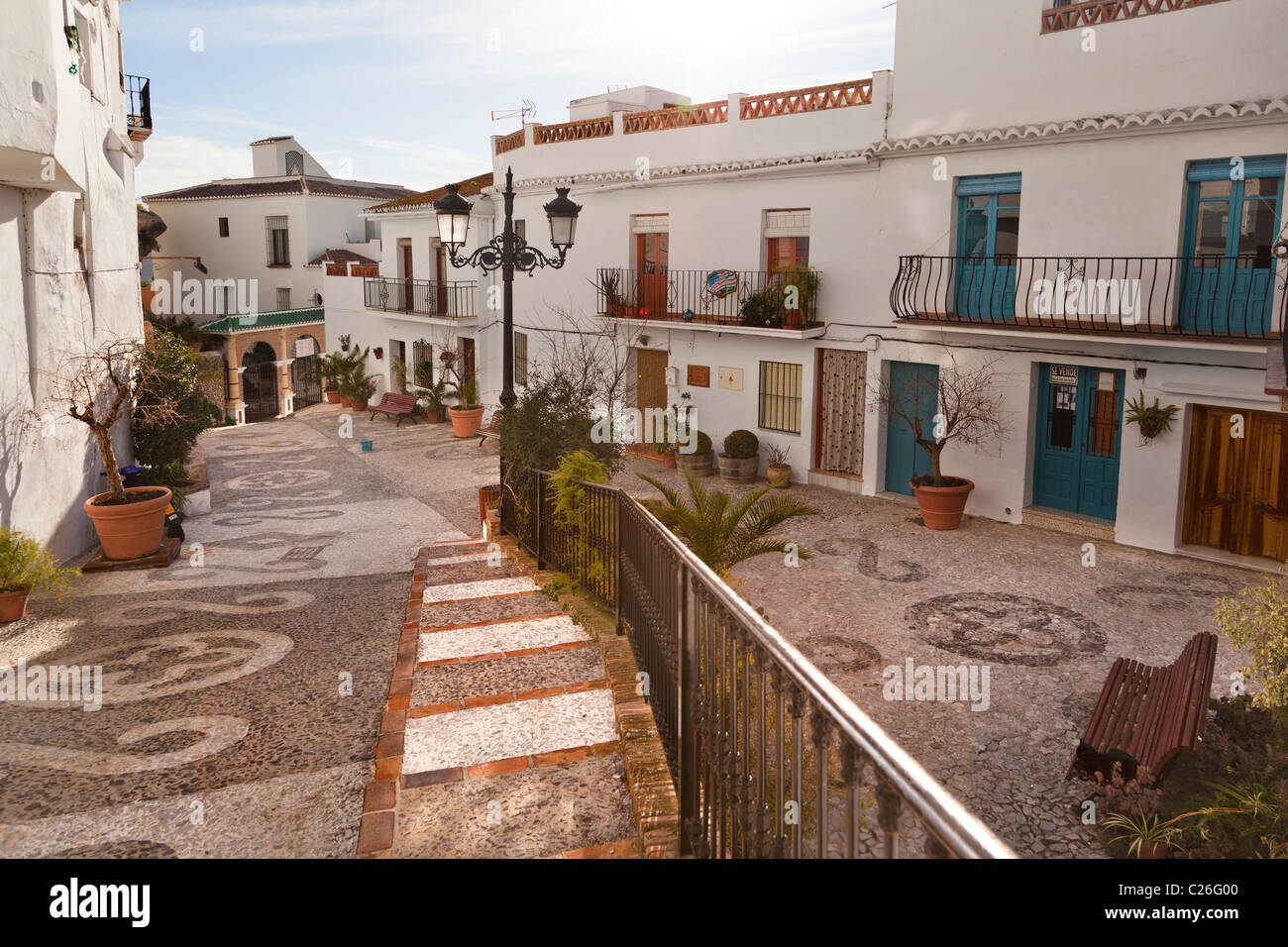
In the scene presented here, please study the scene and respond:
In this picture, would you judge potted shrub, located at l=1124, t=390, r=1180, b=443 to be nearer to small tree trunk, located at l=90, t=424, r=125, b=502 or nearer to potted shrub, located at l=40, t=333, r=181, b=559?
potted shrub, located at l=40, t=333, r=181, b=559

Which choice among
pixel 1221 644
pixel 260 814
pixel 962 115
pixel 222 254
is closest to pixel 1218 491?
pixel 1221 644

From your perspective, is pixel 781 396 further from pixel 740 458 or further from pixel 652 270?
pixel 652 270

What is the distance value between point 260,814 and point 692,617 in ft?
9.01

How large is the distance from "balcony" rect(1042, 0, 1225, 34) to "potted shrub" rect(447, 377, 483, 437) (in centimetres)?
1458

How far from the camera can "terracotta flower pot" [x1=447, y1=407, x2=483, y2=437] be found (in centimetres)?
2312

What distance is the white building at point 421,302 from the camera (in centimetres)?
2547

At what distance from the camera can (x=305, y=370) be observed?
36875 mm

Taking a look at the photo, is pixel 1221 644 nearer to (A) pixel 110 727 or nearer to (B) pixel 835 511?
(B) pixel 835 511

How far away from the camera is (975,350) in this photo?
14945 mm

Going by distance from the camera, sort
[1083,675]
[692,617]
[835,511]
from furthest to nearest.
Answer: [835,511] < [1083,675] < [692,617]

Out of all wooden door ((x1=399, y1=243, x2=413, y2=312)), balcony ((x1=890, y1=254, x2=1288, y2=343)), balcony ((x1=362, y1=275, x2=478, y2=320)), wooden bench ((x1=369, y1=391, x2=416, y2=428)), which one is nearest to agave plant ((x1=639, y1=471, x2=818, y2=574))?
balcony ((x1=890, y1=254, x2=1288, y2=343))

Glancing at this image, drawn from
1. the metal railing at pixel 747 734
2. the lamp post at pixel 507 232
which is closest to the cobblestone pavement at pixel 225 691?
the metal railing at pixel 747 734

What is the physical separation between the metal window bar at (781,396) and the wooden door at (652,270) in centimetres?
278

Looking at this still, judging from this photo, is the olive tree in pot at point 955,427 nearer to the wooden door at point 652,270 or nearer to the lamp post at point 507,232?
the lamp post at point 507,232
